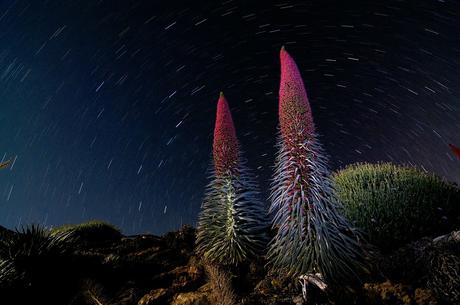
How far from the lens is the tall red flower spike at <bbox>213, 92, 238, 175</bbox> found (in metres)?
6.06

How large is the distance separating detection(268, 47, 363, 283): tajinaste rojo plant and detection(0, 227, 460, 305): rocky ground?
32 cm

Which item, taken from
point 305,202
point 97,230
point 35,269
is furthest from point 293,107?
point 97,230

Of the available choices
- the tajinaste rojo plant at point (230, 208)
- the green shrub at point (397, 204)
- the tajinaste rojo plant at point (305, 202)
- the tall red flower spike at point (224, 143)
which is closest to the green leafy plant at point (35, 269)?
the tajinaste rojo plant at point (230, 208)

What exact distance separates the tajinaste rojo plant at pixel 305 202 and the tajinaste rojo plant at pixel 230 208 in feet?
4.24

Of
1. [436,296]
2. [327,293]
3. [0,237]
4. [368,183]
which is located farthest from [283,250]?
[0,237]

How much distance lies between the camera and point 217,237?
6180 millimetres

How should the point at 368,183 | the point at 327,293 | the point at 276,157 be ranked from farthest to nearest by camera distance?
the point at 368,183 < the point at 276,157 < the point at 327,293

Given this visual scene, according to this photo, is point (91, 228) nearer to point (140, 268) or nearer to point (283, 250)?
point (140, 268)

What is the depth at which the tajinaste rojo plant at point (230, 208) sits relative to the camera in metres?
5.98

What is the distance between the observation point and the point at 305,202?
4.64 m

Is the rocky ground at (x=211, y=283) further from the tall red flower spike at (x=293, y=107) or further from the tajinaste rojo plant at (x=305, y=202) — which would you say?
the tall red flower spike at (x=293, y=107)

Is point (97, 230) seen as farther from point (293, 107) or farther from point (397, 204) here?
point (293, 107)

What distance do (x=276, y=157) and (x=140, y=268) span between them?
3.58m

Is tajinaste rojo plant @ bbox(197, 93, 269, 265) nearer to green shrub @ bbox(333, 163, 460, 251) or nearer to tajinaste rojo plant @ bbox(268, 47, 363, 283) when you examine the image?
tajinaste rojo plant @ bbox(268, 47, 363, 283)
